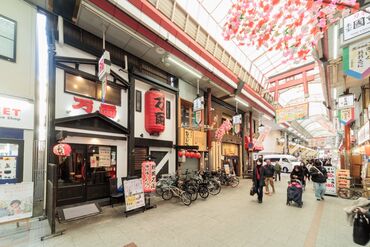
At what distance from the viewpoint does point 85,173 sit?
721cm

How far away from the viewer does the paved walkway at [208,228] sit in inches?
178

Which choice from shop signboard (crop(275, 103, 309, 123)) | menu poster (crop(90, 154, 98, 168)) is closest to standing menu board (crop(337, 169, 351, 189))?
shop signboard (crop(275, 103, 309, 123))

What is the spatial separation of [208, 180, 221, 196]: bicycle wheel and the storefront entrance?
16.6ft

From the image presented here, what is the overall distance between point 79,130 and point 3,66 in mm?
2856

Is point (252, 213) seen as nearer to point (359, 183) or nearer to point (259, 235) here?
point (259, 235)

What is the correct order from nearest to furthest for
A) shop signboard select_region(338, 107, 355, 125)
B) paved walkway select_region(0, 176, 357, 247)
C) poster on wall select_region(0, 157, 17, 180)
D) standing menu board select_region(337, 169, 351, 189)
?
1. paved walkway select_region(0, 176, 357, 247)
2. poster on wall select_region(0, 157, 17, 180)
3. standing menu board select_region(337, 169, 351, 189)
4. shop signboard select_region(338, 107, 355, 125)

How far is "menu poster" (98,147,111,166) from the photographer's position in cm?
771

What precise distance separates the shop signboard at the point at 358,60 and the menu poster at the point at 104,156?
8.46 m

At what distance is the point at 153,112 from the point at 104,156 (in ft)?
10.3

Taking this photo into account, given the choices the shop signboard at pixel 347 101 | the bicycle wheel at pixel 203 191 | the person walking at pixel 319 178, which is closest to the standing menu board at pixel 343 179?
the person walking at pixel 319 178

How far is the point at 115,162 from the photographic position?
819cm

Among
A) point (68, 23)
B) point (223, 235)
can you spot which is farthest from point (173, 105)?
point (223, 235)

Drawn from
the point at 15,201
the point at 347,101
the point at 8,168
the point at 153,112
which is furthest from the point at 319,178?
the point at 8,168

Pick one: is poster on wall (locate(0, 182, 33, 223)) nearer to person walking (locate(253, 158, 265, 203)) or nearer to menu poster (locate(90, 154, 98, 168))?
menu poster (locate(90, 154, 98, 168))
